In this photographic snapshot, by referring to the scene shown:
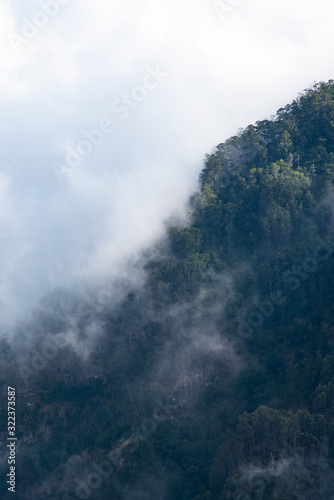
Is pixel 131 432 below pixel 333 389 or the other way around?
the other way around

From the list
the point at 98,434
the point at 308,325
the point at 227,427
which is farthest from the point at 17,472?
the point at 308,325

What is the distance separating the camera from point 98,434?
98.8 m

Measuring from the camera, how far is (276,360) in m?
95.8

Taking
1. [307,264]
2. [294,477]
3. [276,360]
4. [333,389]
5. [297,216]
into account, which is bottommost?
[294,477]

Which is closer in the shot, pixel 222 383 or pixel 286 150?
pixel 222 383

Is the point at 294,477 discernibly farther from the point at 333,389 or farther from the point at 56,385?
the point at 56,385

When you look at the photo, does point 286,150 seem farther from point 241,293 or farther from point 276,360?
point 276,360

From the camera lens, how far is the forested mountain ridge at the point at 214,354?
274ft

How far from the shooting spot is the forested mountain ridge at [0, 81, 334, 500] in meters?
83.6

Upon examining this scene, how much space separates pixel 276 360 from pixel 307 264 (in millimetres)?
18577

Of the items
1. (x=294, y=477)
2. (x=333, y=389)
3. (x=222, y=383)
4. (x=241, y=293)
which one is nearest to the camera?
(x=294, y=477)

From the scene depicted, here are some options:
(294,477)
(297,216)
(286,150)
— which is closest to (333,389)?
(294,477)

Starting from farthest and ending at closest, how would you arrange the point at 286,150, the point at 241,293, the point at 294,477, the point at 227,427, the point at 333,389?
the point at 286,150 < the point at 241,293 < the point at 227,427 < the point at 333,389 < the point at 294,477

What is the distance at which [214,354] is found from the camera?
330 ft
